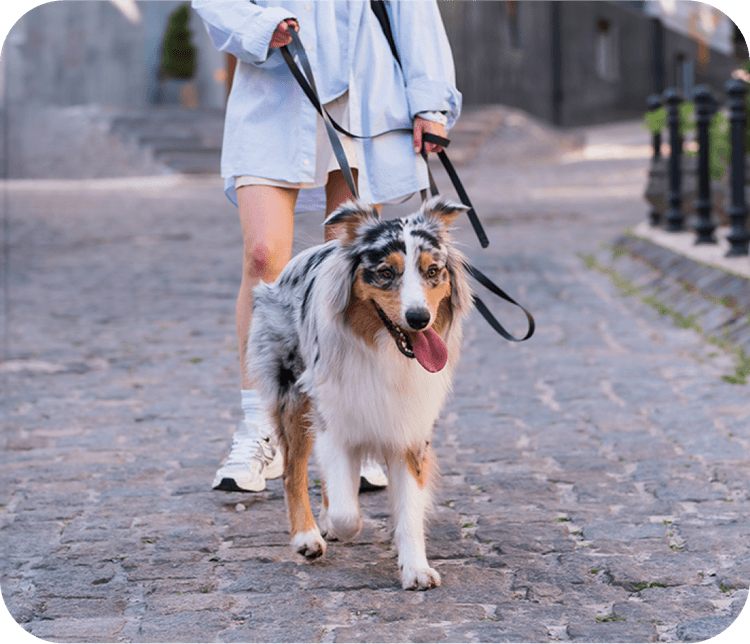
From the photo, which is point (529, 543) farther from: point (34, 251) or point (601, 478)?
point (34, 251)

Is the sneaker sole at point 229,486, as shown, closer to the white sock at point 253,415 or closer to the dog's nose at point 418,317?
the white sock at point 253,415

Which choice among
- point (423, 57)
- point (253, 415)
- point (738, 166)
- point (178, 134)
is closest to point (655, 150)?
point (738, 166)

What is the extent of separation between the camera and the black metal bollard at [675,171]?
9.94 meters

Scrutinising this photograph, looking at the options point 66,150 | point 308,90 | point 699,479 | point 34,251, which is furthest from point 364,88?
point 66,150

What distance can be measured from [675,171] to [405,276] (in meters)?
7.85

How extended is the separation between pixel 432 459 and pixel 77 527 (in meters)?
1.48

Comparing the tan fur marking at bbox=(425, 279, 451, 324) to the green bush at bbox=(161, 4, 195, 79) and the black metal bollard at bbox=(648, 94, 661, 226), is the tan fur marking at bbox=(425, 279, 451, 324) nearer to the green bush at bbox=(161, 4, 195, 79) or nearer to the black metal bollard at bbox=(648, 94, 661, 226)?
the black metal bollard at bbox=(648, 94, 661, 226)

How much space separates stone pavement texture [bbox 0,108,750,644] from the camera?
2938 millimetres

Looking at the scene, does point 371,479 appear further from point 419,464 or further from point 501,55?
point 501,55

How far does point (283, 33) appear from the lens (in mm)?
3559

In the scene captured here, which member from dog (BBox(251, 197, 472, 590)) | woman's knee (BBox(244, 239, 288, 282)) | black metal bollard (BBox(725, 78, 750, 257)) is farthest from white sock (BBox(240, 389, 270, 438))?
black metal bollard (BBox(725, 78, 750, 257))

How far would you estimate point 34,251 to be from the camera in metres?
11.9

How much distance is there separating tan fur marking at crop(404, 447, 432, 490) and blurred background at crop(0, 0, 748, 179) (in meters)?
22.5

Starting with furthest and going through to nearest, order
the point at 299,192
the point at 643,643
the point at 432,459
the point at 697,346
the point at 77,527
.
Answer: the point at 697,346, the point at 299,192, the point at 77,527, the point at 432,459, the point at 643,643
